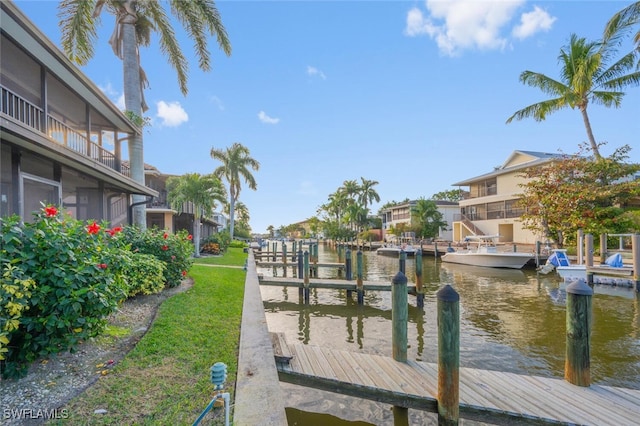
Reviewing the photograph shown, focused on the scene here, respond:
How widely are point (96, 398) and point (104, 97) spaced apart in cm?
1131

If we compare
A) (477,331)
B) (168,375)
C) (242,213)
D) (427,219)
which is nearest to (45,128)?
(168,375)

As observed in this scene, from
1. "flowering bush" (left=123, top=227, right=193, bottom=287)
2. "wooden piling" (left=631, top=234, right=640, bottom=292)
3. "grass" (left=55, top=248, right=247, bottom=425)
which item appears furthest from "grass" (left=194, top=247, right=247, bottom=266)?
"wooden piling" (left=631, top=234, right=640, bottom=292)

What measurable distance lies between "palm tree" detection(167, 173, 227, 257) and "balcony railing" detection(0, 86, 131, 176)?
780cm

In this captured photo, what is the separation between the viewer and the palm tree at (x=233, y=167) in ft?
124

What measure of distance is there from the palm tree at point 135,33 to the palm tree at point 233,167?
2156cm

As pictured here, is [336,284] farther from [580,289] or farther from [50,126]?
[50,126]

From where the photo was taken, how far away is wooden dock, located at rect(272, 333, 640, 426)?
4004mm

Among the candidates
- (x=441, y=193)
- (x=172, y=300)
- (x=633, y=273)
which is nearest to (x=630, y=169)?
(x=633, y=273)

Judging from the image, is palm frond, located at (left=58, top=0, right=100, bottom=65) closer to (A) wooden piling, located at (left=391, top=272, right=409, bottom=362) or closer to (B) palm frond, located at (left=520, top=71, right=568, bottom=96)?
(A) wooden piling, located at (left=391, top=272, right=409, bottom=362)

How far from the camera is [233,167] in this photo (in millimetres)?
37875

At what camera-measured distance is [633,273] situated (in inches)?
557

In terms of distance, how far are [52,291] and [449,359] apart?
512cm

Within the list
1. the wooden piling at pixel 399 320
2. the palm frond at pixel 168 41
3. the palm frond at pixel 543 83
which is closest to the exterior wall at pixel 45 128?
the palm frond at pixel 168 41

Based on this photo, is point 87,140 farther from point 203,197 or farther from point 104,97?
point 203,197
